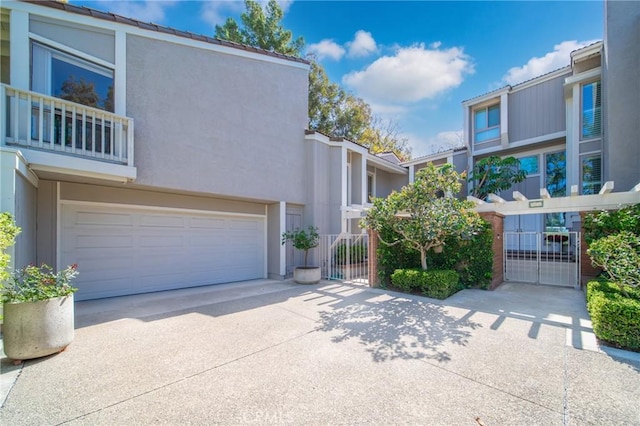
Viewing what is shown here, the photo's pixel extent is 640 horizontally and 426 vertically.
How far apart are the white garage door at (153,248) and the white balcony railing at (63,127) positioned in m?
1.84

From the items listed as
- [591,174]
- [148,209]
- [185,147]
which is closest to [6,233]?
[148,209]

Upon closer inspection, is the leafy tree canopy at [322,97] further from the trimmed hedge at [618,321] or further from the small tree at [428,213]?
the trimmed hedge at [618,321]

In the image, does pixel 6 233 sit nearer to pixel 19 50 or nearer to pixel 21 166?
pixel 21 166

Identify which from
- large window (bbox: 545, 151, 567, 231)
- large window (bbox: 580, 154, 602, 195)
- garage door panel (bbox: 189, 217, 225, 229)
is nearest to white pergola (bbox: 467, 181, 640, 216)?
large window (bbox: 580, 154, 602, 195)

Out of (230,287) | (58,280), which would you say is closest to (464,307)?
(230,287)

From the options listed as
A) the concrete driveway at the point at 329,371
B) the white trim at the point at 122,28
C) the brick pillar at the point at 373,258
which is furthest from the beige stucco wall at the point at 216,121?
the concrete driveway at the point at 329,371

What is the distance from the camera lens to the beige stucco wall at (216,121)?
25.6 feet

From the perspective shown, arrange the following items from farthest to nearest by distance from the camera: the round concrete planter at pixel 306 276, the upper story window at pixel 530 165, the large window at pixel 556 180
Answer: the upper story window at pixel 530 165 < the large window at pixel 556 180 < the round concrete planter at pixel 306 276

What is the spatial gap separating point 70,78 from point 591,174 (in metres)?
18.4

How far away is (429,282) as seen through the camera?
787cm

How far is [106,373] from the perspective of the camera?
3777 mm

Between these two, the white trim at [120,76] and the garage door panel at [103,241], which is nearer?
the white trim at [120,76]

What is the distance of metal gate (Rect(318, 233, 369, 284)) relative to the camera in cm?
1080

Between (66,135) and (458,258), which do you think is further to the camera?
(458,258)
